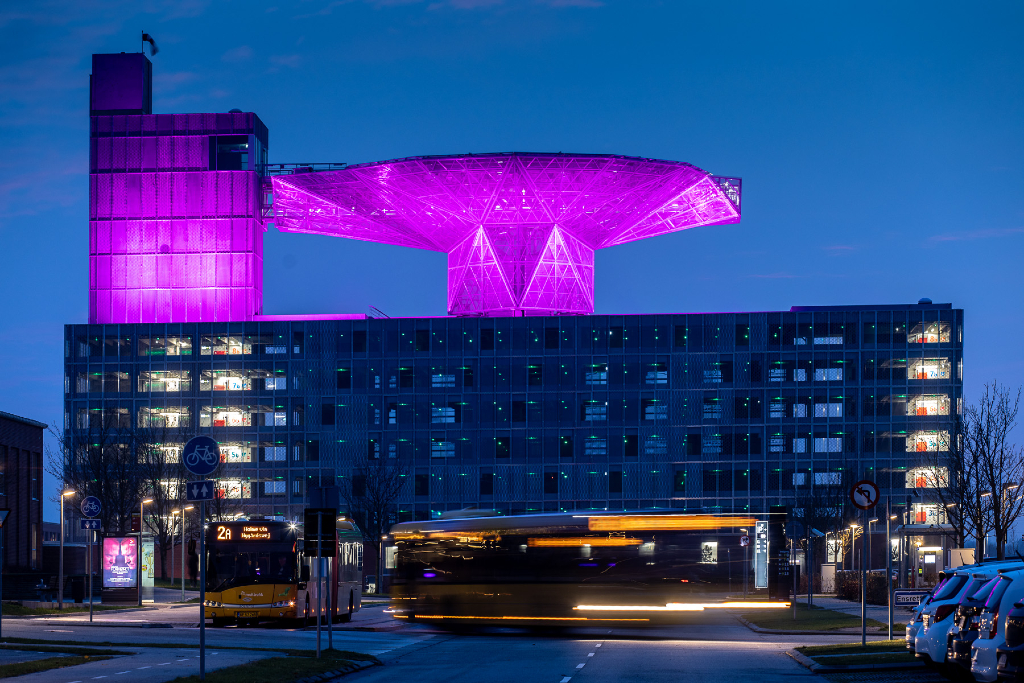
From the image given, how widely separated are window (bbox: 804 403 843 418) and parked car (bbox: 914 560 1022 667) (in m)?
99.4

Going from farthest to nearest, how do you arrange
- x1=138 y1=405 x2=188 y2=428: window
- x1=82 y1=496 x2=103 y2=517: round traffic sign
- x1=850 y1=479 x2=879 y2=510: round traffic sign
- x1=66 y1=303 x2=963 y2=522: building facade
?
x1=138 y1=405 x2=188 y2=428: window, x1=66 y1=303 x2=963 y2=522: building facade, x1=82 y1=496 x2=103 y2=517: round traffic sign, x1=850 y1=479 x2=879 y2=510: round traffic sign

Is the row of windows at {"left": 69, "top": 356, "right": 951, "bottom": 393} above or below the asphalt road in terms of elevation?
above

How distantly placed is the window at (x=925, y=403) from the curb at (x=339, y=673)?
100397 millimetres

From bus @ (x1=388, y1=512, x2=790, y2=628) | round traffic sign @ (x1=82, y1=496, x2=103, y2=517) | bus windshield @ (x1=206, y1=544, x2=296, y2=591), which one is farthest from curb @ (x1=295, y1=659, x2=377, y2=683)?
round traffic sign @ (x1=82, y1=496, x2=103, y2=517)

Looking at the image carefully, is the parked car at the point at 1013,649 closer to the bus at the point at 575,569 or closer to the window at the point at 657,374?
the bus at the point at 575,569

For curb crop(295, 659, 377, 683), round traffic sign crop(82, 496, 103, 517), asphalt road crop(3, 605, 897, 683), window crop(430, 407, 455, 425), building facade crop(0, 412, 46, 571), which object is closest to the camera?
curb crop(295, 659, 377, 683)

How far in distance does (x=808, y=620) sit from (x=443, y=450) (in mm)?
74628

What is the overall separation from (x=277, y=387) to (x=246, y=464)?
7576 mm

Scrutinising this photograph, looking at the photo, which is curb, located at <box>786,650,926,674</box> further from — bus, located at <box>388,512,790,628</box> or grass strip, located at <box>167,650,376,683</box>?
bus, located at <box>388,512,790,628</box>

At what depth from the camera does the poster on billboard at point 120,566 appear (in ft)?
202

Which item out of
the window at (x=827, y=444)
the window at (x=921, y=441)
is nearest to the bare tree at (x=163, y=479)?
the window at (x=827, y=444)

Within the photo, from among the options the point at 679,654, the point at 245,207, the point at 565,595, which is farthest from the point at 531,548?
the point at 245,207

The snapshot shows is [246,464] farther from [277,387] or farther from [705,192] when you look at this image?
[705,192]

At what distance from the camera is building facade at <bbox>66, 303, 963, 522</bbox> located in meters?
121
